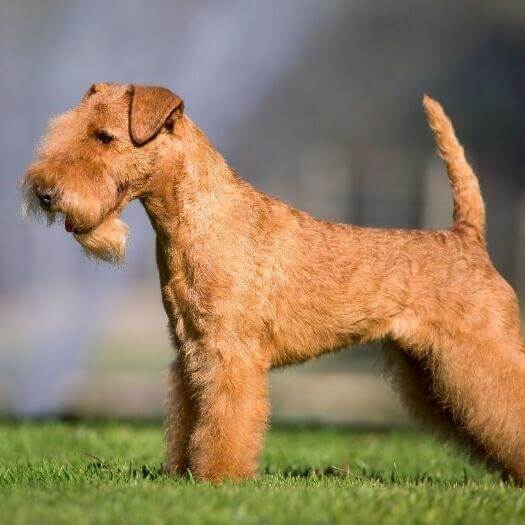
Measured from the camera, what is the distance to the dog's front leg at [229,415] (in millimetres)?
3707

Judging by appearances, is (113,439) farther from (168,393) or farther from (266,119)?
(266,119)

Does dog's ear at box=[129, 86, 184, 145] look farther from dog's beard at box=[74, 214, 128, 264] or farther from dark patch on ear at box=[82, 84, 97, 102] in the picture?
dog's beard at box=[74, 214, 128, 264]

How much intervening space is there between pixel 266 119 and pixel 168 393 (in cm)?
1033

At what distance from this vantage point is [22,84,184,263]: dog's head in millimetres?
3588

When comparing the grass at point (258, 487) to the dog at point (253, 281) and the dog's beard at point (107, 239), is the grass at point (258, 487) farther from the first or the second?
the dog's beard at point (107, 239)

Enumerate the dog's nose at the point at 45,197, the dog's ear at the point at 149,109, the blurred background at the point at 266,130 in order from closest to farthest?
the dog's nose at the point at 45,197 < the dog's ear at the point at 149,109 < the blurred background at the point at 266,130

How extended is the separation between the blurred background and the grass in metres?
0.61

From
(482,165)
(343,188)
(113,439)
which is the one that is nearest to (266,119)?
(482,165)

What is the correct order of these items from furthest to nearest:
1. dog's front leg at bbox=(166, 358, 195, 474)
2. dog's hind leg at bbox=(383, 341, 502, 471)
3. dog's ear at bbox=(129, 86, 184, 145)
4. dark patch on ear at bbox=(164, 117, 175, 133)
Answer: dog's hind leg at bbox=(383, 341, 502, 471), dog's front leg at bbox=(166, 358, 195, 474), dark patch on ear at bbox=(164, 117, 175, 133), dog's ear at bbox=(129, 86, 184, 145)

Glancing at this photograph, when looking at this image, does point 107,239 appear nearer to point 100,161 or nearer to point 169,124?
point 100,161

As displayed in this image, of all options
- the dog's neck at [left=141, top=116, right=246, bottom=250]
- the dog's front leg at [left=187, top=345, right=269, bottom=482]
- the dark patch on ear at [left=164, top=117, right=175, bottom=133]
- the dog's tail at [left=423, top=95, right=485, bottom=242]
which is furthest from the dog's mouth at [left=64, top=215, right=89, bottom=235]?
the dog's tail at [left=423, top=95, right=485, bottom=242]

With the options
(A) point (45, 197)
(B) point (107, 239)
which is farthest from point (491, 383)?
(A) point (45, 197)

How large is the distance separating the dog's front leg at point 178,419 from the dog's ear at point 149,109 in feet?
3.21

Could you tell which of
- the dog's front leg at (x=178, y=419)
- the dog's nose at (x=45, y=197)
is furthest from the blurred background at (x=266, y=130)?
the dog's nose at (x=45, y=197)
